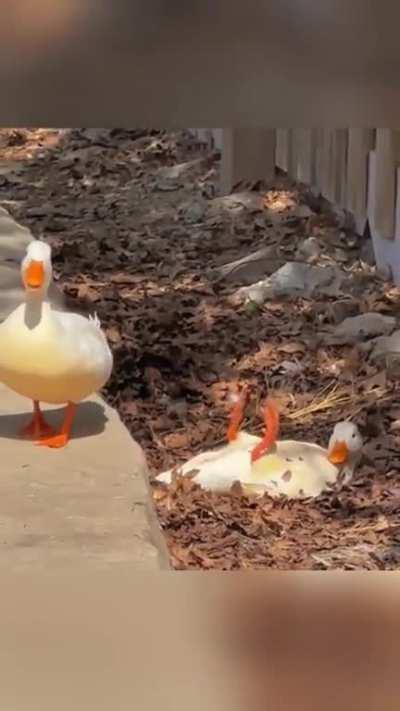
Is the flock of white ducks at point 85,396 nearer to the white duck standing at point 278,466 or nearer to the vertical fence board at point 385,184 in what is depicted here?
the white duck standing at point 278,466

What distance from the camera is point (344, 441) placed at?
96.9 inches

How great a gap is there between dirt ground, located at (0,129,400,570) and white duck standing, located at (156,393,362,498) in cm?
3

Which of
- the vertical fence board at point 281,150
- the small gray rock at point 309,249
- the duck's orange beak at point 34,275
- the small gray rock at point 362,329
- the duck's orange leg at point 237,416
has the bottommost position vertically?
the vertical fence board at point 281,150

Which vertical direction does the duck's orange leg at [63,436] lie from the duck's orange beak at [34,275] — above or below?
below

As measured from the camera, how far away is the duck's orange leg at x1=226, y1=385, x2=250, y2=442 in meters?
2.60

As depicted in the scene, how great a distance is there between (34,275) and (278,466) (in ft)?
1.77

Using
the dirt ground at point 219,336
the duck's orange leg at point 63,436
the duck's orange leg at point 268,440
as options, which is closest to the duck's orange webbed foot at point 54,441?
the duck's orange leg at point 63,436

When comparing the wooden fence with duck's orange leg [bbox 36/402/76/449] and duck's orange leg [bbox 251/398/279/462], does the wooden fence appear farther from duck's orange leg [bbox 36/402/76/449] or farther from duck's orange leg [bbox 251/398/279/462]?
duck's orange leg [bbox 36/402/76/449]

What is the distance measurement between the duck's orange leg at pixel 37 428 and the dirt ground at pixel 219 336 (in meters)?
0.23

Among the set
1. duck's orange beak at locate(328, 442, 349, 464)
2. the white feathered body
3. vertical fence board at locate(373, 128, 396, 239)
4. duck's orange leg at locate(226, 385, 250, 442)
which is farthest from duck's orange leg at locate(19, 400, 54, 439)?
vertical fence board at locate(373, 128, 396, 239)

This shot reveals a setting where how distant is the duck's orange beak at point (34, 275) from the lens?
Result: 2.32 metres

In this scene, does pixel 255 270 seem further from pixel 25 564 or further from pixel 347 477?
pixel 25 564
